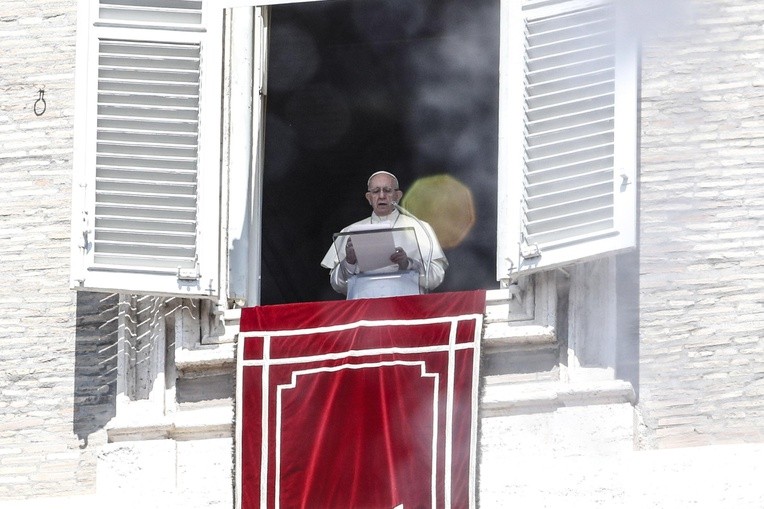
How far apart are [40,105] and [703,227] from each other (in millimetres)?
3035

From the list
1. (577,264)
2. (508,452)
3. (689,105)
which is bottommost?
(508,452)

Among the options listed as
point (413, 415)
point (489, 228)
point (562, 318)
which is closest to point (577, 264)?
point (562, 318)

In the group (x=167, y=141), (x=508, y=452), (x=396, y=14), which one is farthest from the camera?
(x=396, y=14)

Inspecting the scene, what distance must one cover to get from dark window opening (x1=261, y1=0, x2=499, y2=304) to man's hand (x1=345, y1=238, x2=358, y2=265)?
2.46m

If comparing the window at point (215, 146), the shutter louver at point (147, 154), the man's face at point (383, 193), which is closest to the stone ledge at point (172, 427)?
the window at point (215, 146)

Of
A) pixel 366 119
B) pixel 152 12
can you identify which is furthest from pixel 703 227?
pixel 366 119

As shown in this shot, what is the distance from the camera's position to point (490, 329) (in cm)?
1103

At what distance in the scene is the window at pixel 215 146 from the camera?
1103 cm

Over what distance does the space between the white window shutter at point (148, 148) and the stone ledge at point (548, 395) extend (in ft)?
4.24

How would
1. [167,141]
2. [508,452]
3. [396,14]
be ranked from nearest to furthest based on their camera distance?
1. [508,452]
2. [167,141]
3. [396,14]

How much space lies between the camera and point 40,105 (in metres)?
11.9

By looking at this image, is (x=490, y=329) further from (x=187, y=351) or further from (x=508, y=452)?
(x=187, y=351)

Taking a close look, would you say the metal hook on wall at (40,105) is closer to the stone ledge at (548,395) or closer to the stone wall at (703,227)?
the stone ledge at (548,395)

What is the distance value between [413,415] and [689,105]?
6.28 ft
